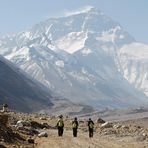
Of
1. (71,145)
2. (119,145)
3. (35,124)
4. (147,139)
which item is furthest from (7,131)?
(35,124)

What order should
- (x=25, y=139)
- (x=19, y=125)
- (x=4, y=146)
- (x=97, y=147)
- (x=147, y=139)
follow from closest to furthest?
(x=4, y=146)
(x=97, y=147)
(x=25, y=139)
(x=147, y=139)
(x=19, y=125)

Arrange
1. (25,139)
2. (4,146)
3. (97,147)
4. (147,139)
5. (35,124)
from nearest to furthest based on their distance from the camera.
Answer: (4,146) < (97,147) < (25,139) < (147,139) < (35,124)

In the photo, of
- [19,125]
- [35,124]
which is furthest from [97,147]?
[35,124]

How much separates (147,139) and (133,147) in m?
7.17

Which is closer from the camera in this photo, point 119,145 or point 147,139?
point 119,145

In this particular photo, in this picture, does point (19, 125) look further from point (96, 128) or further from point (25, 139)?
point (96, 128)

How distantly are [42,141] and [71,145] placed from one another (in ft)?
10.8

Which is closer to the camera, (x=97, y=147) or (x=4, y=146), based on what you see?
(x=4, y=146)

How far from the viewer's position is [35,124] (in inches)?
2518

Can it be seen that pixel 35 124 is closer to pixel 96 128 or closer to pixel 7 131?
pixel 96 128

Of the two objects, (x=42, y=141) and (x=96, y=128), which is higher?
(x=96, y=128)

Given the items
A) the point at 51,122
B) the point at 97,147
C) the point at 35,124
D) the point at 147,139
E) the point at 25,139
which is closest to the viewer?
the point at 97,147

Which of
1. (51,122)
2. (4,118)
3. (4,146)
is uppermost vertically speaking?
(51,122)

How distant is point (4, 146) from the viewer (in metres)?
36.7
